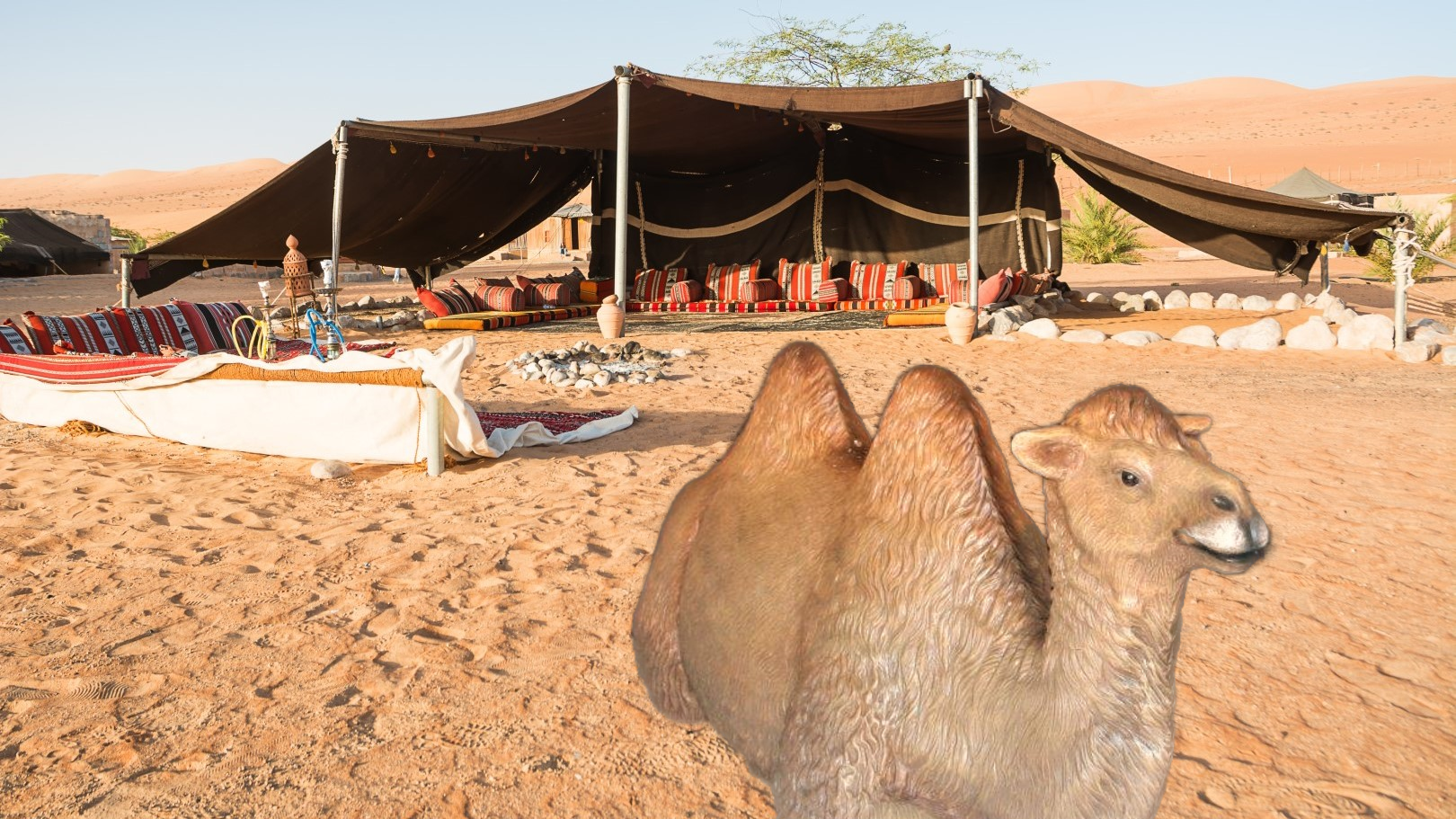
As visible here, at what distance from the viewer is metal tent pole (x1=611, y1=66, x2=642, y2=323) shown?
10866 millimetres

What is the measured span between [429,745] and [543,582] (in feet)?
4.15

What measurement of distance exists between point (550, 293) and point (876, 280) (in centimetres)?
467

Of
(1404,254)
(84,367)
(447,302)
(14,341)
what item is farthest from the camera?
(447,302)

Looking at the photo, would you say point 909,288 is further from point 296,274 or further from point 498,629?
point 498,629

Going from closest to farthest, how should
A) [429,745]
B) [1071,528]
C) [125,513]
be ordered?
[1071,528]
[429,745]
[125,513]

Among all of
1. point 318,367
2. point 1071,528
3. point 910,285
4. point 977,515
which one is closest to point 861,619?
point 977,515

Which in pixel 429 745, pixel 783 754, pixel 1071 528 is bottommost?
pixel 429 745

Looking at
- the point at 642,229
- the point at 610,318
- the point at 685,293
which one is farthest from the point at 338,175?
the point at 642,229

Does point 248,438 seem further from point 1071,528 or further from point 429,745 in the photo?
point 1071,528

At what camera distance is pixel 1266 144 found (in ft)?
184

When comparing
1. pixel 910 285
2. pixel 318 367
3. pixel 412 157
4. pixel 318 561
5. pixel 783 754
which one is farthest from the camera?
pixel 910 285

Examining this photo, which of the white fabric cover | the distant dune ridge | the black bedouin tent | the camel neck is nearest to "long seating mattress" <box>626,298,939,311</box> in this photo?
the black bedouin tent

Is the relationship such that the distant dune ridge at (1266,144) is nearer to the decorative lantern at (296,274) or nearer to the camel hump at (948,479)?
the decorative lantern at (296,274)

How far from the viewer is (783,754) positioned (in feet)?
5.95
